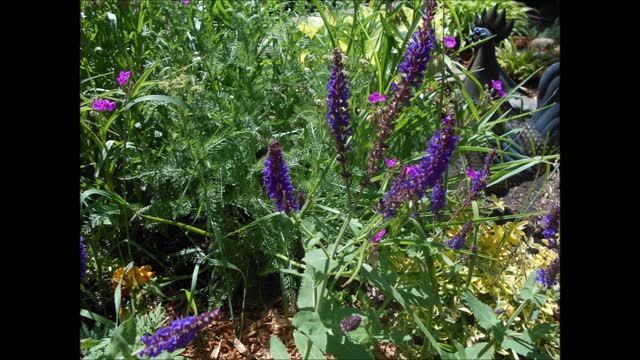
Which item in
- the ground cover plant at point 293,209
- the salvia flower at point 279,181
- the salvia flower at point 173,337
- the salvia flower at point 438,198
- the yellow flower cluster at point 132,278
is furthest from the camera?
the yellow flower cluster at point 132,278

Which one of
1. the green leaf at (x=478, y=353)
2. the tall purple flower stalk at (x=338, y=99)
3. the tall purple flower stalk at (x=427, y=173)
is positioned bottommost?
the green leaf at (x=478, y=353)

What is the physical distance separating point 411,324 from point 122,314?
→ 96 centimetres

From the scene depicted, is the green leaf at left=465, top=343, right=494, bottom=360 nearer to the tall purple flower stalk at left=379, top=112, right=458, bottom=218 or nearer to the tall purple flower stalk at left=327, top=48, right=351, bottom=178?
the tall purple flower stalk at left=379, top=112, right=458, bottom=218

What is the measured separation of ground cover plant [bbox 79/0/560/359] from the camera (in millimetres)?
1517

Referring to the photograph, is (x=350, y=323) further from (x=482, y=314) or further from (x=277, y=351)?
(x=482, y=314)

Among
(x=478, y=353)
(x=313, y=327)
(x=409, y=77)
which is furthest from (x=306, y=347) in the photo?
(x=409, y=77)

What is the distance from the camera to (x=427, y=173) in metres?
1.41

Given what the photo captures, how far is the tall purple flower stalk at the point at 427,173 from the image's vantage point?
138cm

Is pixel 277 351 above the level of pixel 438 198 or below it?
below

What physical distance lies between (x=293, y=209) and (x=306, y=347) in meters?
0.37

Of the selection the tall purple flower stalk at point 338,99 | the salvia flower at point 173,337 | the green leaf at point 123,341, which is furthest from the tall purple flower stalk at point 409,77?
the green leaf at point 123,341

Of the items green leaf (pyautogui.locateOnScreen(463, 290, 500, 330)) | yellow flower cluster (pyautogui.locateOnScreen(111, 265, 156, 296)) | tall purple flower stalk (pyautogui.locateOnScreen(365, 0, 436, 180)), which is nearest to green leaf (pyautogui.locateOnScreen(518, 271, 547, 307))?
green leaf (pyautogui.locateOnScreen(463, 290, 500, 330))

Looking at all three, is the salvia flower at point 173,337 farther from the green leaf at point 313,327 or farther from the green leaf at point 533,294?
the green leaf at point 533,294
